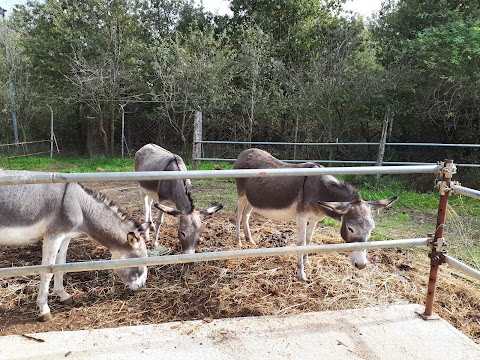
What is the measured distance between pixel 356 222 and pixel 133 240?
98.8 inches

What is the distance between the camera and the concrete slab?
231cm

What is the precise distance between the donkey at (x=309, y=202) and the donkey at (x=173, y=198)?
734 mm

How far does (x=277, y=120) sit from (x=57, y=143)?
11.9 metres

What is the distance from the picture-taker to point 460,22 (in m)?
9.11

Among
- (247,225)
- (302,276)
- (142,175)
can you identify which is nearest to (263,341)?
(142,175)

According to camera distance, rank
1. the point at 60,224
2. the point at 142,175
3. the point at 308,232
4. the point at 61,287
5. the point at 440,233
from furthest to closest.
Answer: the point at 308,232, the point at 61,287, the point at 60,224, the point at 440,233, the point at 142,175

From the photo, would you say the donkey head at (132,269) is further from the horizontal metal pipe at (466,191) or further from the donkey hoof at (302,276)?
the horizontal metal pipe at (466,191)

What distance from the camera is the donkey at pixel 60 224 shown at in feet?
10.1

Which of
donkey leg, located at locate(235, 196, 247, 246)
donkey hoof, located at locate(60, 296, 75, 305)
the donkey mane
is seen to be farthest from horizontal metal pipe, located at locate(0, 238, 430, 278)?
donkey leg, located at locate(235, 196, 247, 246)

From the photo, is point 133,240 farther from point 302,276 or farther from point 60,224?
point 302,276

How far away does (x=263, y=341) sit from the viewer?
247cm

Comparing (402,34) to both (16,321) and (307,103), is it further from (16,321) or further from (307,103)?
(16,321)

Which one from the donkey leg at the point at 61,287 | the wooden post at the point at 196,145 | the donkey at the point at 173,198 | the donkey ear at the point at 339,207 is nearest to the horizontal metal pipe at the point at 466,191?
the donkey ear at the point at 339,207

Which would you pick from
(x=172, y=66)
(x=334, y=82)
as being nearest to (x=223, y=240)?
(x=334, y=82)
